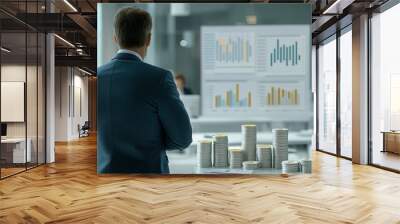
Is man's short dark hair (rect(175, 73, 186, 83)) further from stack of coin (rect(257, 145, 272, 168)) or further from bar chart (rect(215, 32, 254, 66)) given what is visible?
stack of coin (rect(257, 145, 272, 168))

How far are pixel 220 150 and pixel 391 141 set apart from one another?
4.72 m

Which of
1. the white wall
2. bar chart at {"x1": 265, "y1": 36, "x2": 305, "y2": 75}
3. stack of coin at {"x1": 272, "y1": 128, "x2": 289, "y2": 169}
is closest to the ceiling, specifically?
bar chart at {"x1": 265, "y1": 36, "x2": 305, "y2": 75}

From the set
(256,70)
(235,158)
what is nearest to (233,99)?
(256,70)

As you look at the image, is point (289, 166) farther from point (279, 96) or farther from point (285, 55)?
point (285, 55)

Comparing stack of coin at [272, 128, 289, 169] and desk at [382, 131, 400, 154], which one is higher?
stack of coin at [272, 128, 289, 169]

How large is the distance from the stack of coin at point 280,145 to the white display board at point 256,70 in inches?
5.3

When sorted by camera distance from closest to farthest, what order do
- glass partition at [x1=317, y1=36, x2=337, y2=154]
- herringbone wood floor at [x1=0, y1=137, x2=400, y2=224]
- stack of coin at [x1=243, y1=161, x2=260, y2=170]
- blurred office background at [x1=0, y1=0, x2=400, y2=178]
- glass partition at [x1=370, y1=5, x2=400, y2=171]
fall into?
1. stack of coin at [x1=243, y1=161, x2=260, y2=170]
2. herringbone wood floor at [x1=0, y1=137, x2=400, y2=224]
3. blurred office background at [x1=0, y1=0, x2=400, y2=178]
4. glass partition at [x1=370, y1=5, x2=400, y2=171]
5. glass partition at [x1=317, y1=36, x2=337, y2=154]

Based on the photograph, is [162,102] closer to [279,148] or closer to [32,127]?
[279,148]

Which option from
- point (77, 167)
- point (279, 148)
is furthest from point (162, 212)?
point (77, 167)

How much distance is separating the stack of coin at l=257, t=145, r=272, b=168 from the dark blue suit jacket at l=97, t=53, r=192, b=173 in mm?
737

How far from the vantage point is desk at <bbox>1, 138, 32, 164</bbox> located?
6.43 meters

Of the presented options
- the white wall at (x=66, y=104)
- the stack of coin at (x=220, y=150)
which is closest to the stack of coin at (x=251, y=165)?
the stack of coin at (x=220, y=150)

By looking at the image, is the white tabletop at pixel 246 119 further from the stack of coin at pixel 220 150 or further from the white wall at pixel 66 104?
the white wall at pixel 66 104

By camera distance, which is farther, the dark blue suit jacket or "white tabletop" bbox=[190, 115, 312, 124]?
"white tabletop" bbox=[190, 115, 312, 124]
